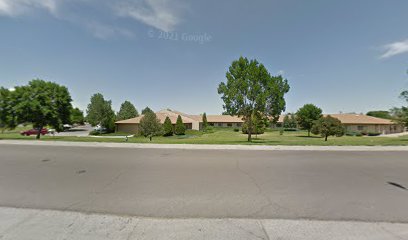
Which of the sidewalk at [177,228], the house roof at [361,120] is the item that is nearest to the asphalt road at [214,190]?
the sidewalk at [177,228]

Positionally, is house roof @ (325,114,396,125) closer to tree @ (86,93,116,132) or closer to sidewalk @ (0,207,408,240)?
tree @ (86,93,116,132)

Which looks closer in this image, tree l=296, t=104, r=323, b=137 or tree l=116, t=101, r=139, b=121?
tree l=296, t=104, r=323, b=137

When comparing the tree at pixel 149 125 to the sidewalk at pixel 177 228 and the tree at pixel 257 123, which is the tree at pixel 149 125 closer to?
the tree at pixel 257 123

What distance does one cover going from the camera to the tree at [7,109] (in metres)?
21.2

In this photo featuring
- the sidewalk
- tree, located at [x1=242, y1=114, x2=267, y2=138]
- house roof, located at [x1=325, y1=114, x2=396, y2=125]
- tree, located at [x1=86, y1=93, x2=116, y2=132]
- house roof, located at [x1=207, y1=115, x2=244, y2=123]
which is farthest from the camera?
house roof, located at [x1=207, y1=115, x2=244, y2=123]

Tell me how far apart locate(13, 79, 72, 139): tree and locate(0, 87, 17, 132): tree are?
0.50 meters

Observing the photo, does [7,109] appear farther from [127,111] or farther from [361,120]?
[361,120]

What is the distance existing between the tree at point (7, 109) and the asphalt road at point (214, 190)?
17984mm

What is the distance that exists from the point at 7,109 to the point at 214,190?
2699cm

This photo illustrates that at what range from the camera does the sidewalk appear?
3.19m

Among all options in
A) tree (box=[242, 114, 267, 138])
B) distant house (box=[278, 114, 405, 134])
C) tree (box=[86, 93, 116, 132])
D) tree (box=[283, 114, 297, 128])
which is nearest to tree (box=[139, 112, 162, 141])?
tree (box=[242, 114, 267, 138])

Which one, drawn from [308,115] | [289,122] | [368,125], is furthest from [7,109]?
[368,125]

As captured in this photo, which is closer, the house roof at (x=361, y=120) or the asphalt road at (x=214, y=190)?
the asphalt road at (x=214, y=190)

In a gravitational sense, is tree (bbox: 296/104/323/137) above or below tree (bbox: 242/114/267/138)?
above
